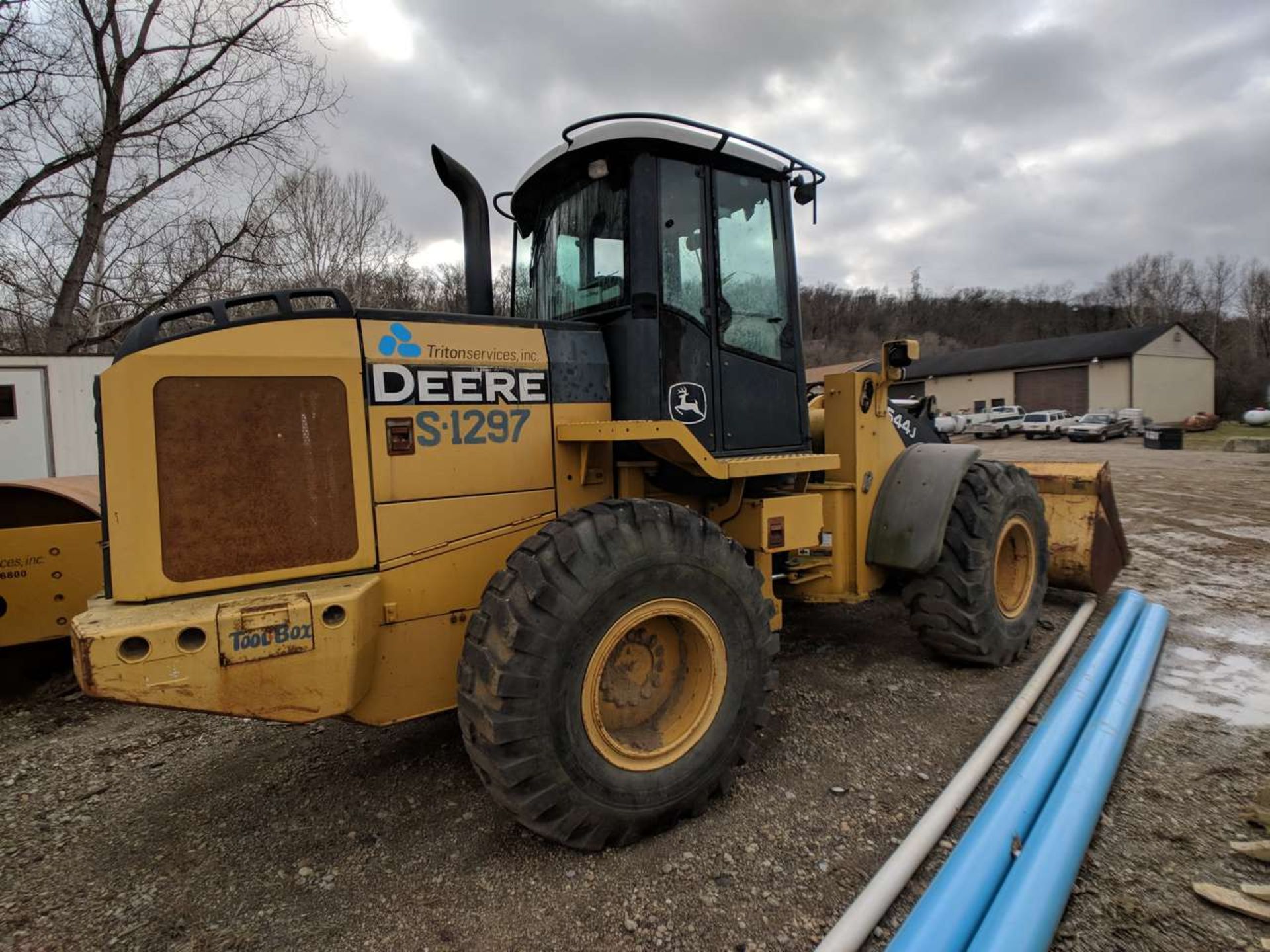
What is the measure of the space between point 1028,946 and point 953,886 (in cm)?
24

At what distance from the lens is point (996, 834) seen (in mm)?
2395

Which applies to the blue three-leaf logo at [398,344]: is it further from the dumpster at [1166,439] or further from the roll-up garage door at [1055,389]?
the roll-up garage door at [1055,389]

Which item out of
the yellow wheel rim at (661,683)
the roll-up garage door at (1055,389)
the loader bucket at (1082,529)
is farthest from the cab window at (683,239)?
the roll-up garage door at (1055,389)

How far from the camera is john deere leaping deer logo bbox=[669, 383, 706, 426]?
127 inches

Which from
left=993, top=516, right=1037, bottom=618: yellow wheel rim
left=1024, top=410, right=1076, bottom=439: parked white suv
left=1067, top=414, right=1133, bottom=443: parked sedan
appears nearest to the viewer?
left=993, top=516, right=1037, bottom=618: yellow wheel rim

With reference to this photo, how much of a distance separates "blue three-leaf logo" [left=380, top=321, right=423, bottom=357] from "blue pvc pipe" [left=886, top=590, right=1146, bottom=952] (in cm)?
252

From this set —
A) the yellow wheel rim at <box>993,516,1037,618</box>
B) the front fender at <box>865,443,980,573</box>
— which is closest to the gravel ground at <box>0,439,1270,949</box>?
the yellow wheel rim at <box>993,516,1037,618</box>

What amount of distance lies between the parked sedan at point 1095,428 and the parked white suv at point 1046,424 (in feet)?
3.59

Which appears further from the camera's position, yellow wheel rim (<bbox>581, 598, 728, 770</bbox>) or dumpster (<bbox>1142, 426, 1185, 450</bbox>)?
dumpster (<bbox>1142, 426, 1185, 450</bbox>)

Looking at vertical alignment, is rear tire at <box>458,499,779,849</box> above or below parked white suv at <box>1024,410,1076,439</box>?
Answer: below

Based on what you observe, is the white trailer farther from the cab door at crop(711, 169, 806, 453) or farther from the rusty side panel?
the cab door at crop(711, 169, 806, 453)

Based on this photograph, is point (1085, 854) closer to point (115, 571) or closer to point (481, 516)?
point (481, 516)

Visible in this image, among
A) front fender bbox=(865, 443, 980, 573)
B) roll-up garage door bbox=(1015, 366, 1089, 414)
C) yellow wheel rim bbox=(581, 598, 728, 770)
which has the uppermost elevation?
roll-up garage door bbox=(1015, 366, 1089, 414)

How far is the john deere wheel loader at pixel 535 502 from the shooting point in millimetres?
2301
